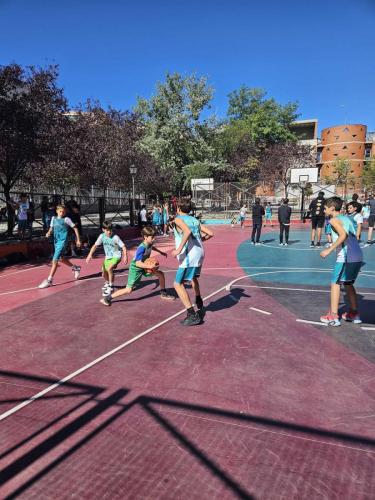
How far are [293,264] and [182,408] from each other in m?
8.07

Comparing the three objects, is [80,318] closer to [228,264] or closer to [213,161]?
[228,264]

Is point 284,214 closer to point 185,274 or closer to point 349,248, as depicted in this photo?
point 349,248

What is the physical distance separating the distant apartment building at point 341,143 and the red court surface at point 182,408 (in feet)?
218

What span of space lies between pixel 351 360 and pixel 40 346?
4134mm

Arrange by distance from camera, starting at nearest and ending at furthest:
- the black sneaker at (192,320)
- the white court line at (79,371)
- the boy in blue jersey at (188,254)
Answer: the white court line at (79,371) → the boy in blue jersey at (188,254) → the black sneaker at (192,320)

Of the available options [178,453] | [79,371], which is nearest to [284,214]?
[79,371]

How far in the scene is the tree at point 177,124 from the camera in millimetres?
37312

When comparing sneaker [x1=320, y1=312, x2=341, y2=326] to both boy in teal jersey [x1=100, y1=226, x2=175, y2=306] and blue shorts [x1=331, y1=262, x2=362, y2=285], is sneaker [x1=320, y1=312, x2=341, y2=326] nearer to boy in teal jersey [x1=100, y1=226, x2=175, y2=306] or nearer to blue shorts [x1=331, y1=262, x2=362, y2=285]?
blue shorts [x1=331, y1=262, x2=362, y2=285]

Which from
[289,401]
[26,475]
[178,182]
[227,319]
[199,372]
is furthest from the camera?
[178,182]

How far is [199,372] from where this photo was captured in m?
4.07

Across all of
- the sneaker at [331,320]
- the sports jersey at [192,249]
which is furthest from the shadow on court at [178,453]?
the sneaker at [331,320]

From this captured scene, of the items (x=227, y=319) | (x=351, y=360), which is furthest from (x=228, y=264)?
(x=351, y=360)

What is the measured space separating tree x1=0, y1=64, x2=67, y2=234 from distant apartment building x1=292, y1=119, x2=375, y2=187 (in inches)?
2290

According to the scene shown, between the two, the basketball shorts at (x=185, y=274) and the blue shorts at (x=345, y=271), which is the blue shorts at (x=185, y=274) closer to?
the basketball shorts at (x=185, y=274)
